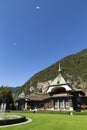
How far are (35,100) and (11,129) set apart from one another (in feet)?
204

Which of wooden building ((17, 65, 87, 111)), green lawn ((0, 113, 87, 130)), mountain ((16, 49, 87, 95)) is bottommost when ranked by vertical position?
green lawn ((0, 113, 87, 130))

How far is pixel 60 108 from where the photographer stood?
73500 millimetres

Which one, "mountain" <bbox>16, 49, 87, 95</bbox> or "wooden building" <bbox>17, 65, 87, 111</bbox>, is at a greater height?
"mountain" <bbox>16, 49, 87, 95</bbox>

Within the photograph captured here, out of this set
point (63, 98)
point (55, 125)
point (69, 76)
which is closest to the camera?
point (55, 125)

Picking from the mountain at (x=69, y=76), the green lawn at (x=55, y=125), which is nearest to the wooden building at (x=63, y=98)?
the green lawn at (x=55, y=125)

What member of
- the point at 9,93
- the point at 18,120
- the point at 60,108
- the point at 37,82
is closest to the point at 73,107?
the point at 60,108

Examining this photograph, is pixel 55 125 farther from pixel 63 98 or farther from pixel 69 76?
pixel 69 76

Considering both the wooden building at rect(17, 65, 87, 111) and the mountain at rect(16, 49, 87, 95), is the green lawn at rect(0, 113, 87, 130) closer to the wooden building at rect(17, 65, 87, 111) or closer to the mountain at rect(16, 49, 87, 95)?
the wooden building at rect(17, 65, 87, 111)

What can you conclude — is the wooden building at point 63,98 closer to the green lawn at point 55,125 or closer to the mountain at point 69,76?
the green lawn at point 55,125

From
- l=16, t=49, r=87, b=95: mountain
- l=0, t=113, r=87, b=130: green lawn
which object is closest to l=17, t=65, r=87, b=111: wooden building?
l=0, t=113, r=87, b=130: green lawn

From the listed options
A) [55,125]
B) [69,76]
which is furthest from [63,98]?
[69,76]

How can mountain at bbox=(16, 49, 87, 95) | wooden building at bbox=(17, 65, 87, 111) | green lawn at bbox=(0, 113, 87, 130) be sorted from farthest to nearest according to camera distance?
mountain at bbox=(16, 49, 87, 95) → wooden building at bbox=(17, 65, 87, 111) → green lawn at bbox=(0, 113, 87, 130)

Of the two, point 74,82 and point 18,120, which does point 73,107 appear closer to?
point 18,120

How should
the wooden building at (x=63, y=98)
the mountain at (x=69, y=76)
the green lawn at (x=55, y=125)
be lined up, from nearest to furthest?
the green lawn at (x=55, y=125) < the wooden building at (x=63, y=98) < the mountain at (x=69, y=76)
